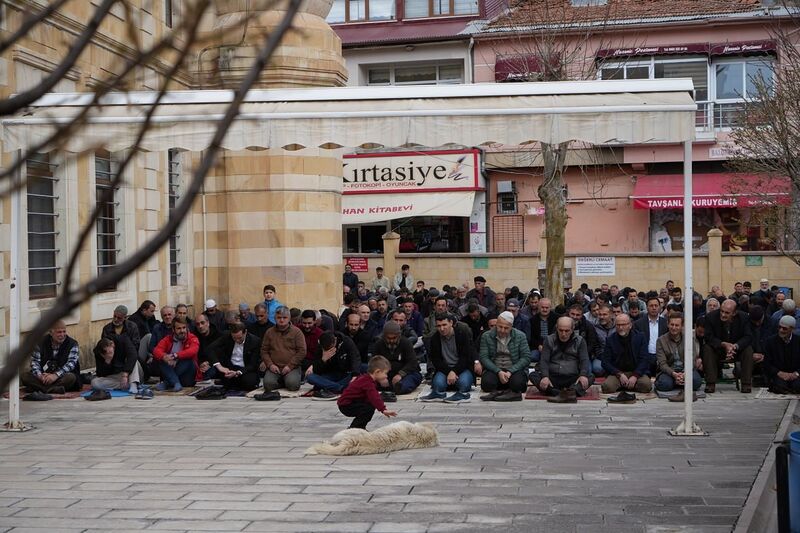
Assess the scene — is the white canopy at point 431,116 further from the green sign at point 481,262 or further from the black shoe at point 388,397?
the green sign at point 481,262

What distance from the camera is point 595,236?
35.7m

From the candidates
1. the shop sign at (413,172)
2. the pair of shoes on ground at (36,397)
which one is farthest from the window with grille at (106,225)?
the shop sign at (413,172)

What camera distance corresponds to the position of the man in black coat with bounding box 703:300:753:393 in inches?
585

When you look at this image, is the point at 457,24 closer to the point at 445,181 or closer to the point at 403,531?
the point at 445,181

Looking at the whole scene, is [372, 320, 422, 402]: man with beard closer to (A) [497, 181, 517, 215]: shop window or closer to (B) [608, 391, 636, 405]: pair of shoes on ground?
(B) [608, 391, 636, 405]: pair of shoes on ground

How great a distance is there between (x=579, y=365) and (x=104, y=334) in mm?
6879

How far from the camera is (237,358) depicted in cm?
1567

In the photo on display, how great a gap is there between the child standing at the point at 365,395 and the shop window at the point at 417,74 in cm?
2740

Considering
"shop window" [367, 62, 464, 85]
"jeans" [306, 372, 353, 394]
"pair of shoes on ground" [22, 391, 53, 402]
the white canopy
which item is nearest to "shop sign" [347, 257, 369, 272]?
"shop window" [367, 62, 464, 85]

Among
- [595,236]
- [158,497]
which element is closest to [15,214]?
[158,497]

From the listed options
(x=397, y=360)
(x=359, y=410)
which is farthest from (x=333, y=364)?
(x=359, y=410)

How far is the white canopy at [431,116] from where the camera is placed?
1116 cm

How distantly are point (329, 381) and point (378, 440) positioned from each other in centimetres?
456

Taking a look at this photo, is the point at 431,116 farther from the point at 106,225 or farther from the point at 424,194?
the point at 424,194
